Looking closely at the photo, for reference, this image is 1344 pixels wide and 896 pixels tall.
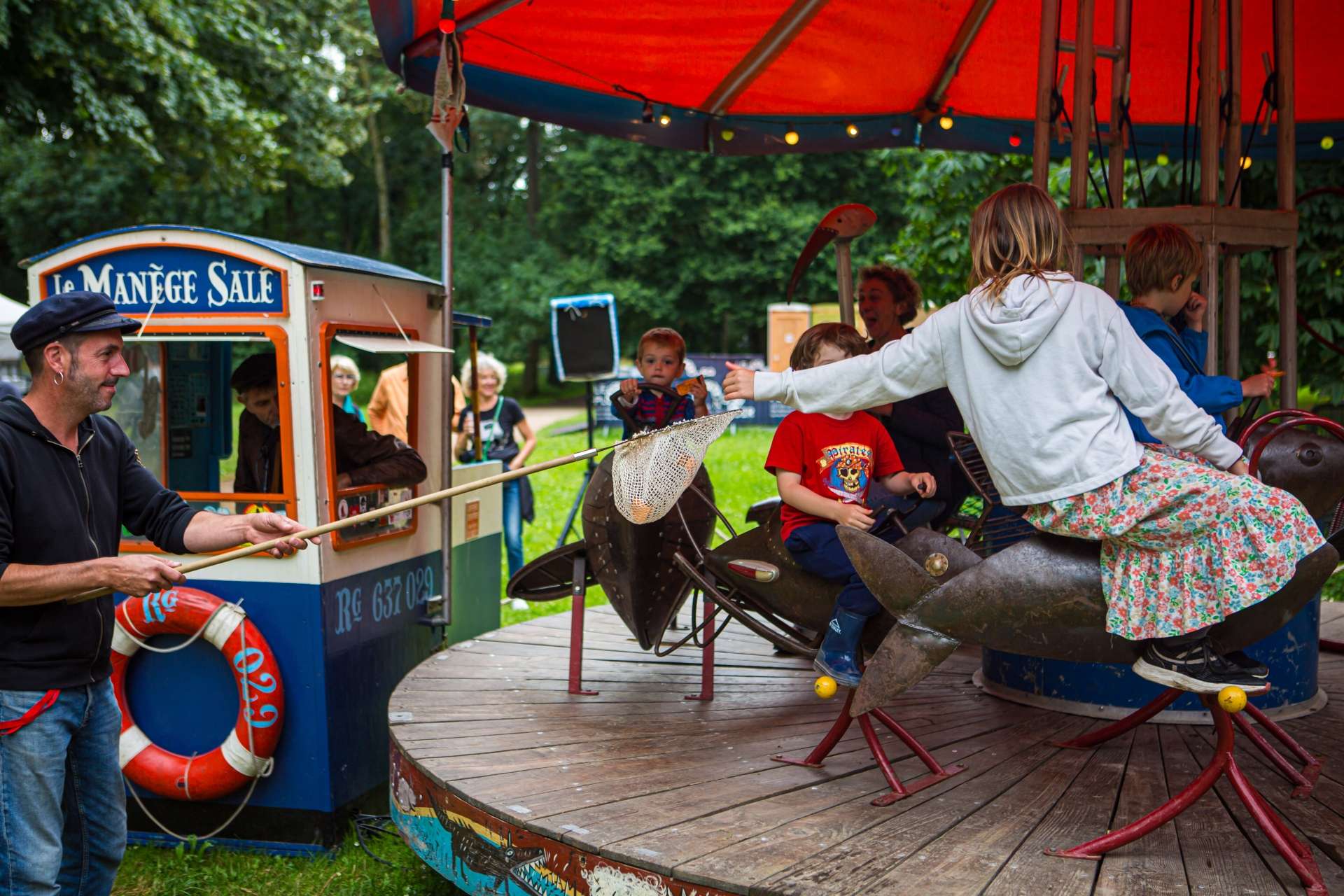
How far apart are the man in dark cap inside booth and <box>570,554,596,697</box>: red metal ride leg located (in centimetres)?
88

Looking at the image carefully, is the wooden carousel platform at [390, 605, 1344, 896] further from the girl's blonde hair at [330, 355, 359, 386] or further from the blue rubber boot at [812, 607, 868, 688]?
the girl's blonde hair at [330, 355, 359, 386]

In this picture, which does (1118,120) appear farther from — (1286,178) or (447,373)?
(447,373)

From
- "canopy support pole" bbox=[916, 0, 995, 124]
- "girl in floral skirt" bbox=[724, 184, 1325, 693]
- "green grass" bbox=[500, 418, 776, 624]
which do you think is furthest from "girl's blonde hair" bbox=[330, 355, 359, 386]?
"girl in floral skirt" bbox=[724, 184, 1325, 693]

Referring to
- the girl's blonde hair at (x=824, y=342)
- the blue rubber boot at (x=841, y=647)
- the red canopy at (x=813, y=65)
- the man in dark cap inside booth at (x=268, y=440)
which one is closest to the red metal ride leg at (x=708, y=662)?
the blue rubber boot at (x=841, y=647)

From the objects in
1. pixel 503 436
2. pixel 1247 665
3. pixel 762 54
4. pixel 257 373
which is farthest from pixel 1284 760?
pixel 503 436

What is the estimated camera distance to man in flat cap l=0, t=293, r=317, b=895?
276 cm

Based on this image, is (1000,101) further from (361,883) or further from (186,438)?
(361,883)

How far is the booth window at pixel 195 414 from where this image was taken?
427cm

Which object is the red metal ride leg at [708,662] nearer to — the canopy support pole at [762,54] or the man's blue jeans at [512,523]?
the canopy support pole at [762,54]

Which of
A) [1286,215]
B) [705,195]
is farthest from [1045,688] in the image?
[705,195]

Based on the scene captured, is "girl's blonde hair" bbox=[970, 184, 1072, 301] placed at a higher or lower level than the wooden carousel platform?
higher

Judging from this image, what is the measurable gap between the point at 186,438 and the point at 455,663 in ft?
4.85

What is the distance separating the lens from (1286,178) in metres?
4.43

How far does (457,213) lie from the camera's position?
32.1 meters
